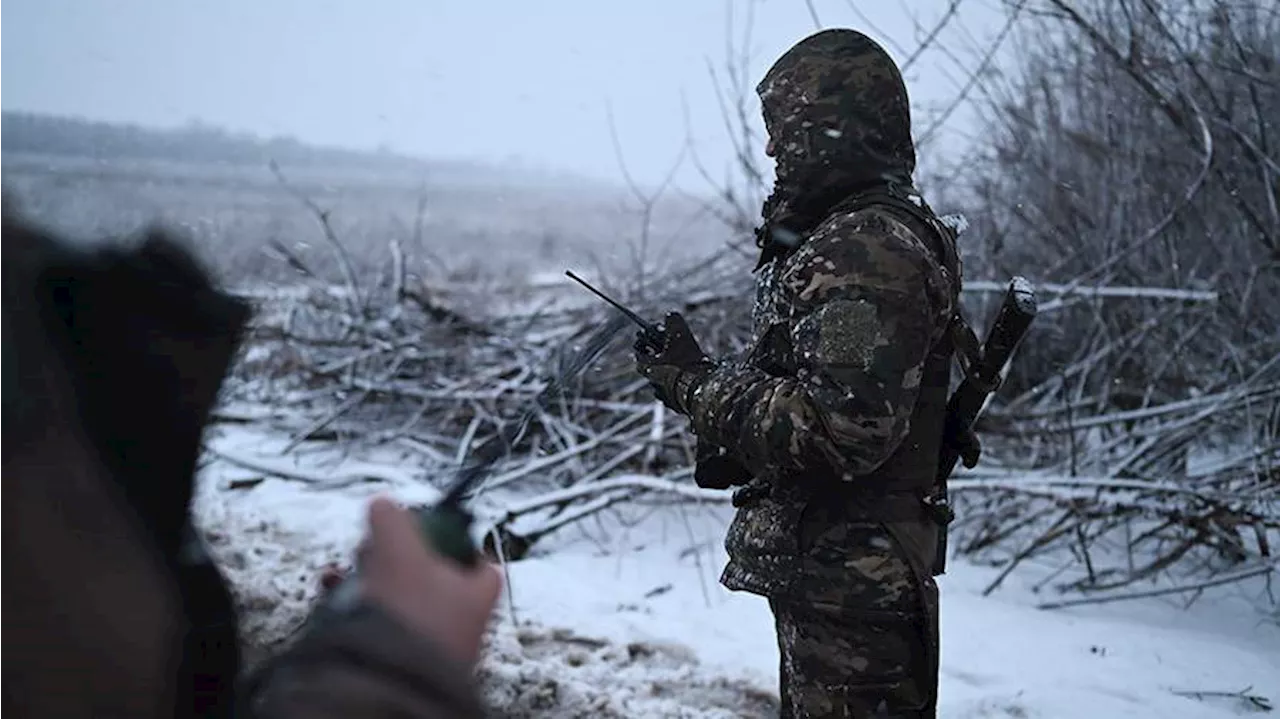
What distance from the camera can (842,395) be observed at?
2146 millimetres

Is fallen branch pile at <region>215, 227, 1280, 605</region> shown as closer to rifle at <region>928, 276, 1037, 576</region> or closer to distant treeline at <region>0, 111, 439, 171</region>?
distant treeline at <region>0, 111, 439, 171</region>

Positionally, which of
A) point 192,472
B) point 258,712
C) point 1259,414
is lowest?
point 258,712

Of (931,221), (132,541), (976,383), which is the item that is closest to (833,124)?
(931,221)

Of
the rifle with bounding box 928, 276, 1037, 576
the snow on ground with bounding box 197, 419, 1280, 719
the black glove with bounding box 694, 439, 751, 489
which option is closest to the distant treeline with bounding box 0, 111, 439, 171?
the snow on ground with bounding box 197, 419, 1280, 719

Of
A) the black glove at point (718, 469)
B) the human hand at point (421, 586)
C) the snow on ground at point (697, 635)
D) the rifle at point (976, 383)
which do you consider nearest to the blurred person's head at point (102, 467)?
the human hand at point (421, 586)

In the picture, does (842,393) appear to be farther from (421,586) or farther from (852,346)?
(421,586)

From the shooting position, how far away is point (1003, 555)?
5.77 meters

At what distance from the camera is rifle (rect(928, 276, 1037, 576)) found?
8.39 feet

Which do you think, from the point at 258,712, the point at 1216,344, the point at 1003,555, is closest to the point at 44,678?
the point at 258,712

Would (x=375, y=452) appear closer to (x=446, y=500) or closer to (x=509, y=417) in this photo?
(x=509, y=417)

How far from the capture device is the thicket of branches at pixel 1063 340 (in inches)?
208

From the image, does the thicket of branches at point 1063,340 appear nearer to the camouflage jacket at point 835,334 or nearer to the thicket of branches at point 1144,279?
the thicket of branches at point 1144,279

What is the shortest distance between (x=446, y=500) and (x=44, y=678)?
0.39m

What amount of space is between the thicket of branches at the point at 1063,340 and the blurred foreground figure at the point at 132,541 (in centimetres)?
444
